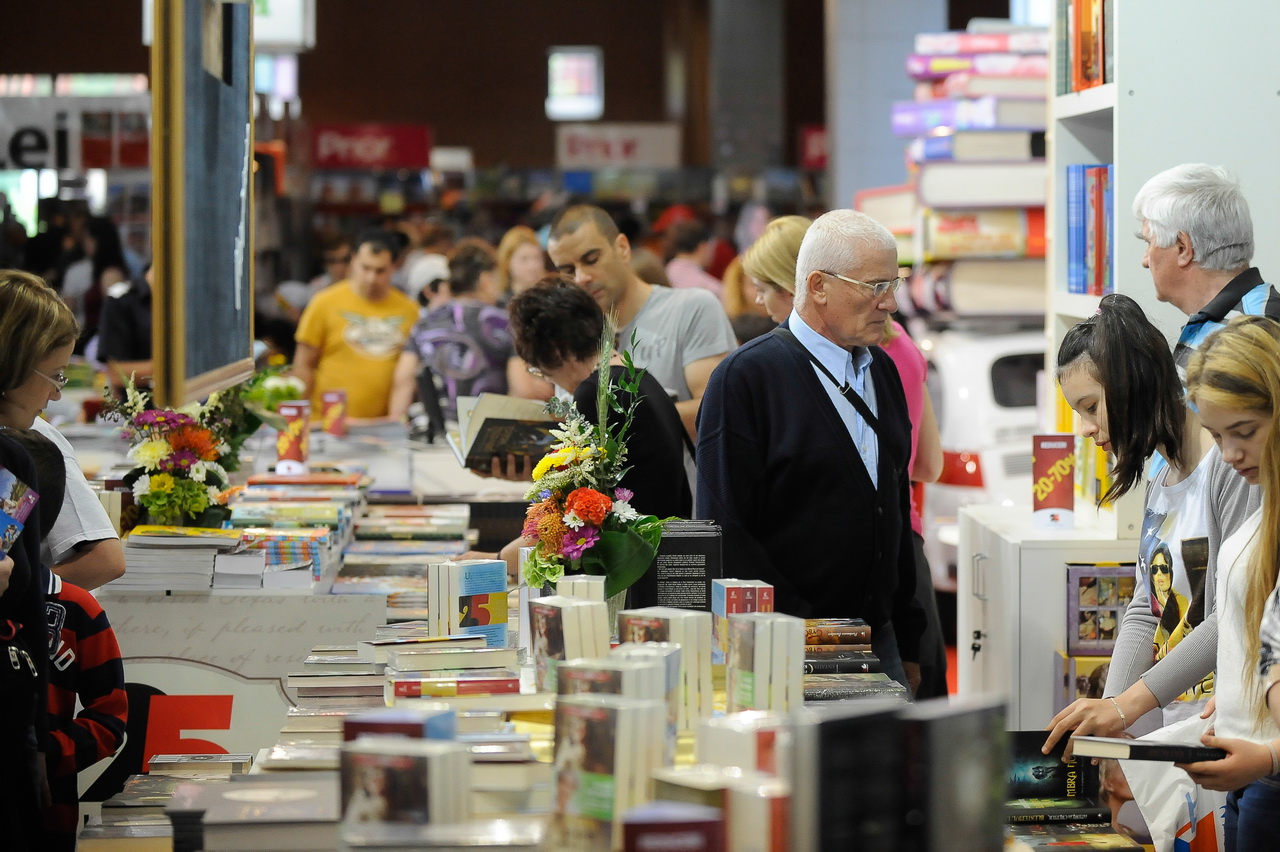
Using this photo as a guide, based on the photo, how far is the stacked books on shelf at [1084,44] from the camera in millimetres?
3805

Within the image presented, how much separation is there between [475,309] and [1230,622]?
4291 mm

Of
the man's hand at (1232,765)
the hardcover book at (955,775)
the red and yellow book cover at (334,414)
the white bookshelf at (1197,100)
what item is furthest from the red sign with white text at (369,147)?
the hardcover book at (955,775)

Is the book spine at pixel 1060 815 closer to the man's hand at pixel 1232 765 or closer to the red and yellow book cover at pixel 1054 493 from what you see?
the man's hand at pixel 1232 765

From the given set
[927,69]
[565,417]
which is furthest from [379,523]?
[927,69]

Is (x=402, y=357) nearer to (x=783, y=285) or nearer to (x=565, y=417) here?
(x=783, y=285)

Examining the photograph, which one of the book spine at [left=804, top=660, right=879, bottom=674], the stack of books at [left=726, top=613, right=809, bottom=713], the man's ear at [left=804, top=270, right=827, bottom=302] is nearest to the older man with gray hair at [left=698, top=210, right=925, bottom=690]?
the man's ear at [left=804, top=270, right=827, bottom=302]

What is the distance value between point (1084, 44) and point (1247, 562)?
214 centimetres

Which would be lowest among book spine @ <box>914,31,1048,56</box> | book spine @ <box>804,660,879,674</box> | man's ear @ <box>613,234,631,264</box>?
book spine @ <box>804,660,879,674</box>

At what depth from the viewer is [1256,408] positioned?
86.1 inches

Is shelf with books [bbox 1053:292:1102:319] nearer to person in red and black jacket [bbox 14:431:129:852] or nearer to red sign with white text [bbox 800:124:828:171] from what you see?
person in red and black jacket [bbox 14:431:129:852]

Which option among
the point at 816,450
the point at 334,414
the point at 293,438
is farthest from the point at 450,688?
the point at 334,414

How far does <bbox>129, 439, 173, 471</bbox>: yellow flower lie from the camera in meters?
3.85

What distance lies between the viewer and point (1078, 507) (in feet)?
13.6

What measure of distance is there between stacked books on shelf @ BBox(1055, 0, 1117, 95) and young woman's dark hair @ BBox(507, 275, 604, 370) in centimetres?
146
